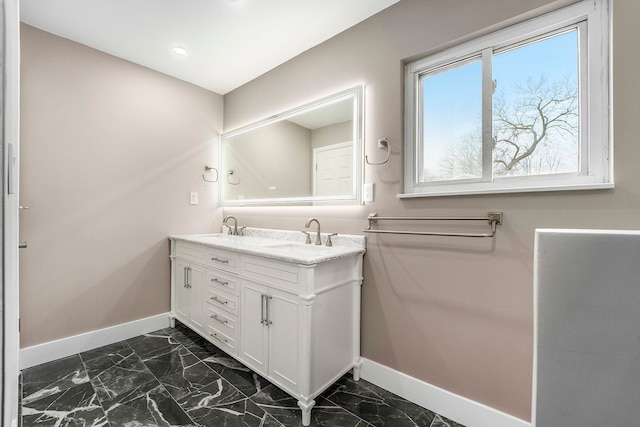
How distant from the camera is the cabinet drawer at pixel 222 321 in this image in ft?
6.31

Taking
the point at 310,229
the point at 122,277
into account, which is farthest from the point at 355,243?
the point at 122,277

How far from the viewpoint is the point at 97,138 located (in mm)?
2289

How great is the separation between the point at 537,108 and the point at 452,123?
40cm

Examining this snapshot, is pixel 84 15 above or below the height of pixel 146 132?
above

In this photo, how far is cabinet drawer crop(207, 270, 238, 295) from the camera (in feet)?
6.31

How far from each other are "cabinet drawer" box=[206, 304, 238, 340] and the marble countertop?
0.50 meters

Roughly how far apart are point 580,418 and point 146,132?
3190 mm

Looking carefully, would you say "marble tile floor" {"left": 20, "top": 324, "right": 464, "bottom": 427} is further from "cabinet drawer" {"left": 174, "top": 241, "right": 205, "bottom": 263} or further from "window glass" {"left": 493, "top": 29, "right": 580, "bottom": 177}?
"window glass" {"left": 493, "top": 29, "right": 580, "bottom": 177}

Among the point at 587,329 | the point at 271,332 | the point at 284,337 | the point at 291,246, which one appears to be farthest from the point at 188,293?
the point at 587,329

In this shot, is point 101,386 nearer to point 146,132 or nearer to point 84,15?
point 146,132

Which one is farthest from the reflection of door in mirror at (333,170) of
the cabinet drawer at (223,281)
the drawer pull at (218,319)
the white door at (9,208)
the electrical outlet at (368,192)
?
the white door at (9,208)

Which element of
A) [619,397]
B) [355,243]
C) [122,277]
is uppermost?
[355,243]

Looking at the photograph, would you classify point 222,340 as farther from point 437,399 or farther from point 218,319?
point 437,399

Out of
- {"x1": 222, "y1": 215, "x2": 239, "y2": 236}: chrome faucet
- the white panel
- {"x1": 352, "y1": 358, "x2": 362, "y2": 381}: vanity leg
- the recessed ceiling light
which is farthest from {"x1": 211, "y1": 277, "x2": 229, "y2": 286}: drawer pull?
the recessed ceiling light
